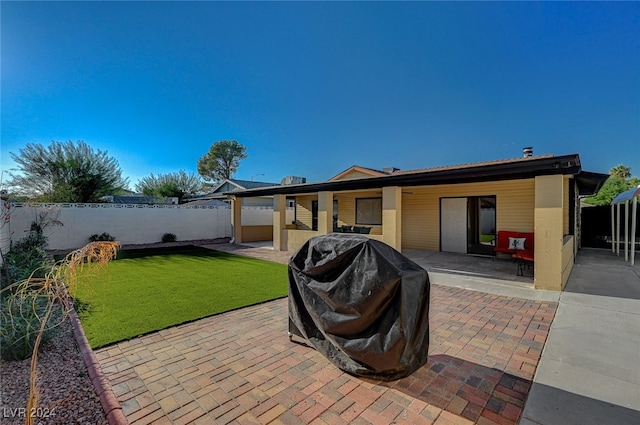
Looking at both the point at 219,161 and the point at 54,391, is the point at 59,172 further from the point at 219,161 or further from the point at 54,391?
the point at 219,161

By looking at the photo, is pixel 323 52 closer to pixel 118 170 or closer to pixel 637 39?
pixel 637 39

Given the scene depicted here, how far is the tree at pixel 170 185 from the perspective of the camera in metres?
30.5

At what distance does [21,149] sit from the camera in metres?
15.8

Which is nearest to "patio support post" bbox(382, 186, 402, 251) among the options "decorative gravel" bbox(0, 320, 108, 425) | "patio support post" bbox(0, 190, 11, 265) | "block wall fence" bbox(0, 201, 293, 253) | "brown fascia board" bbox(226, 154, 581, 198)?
"brown fascia board" bbox(226, 154, 581, 198)

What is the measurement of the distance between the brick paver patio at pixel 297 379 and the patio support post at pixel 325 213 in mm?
6617

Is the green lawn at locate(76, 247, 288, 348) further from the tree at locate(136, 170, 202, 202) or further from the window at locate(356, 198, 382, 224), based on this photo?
the tree at locate(136, 170, 202, 202)

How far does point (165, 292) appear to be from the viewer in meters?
6.12

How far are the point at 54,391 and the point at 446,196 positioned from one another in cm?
1214

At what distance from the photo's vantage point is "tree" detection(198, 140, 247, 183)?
130 feet

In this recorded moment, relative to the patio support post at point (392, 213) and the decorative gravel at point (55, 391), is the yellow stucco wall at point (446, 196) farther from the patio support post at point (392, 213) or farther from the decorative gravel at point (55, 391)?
the decorative gravel at point (55, 391)

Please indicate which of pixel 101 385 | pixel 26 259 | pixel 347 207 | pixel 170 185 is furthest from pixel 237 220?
pixel 170 185

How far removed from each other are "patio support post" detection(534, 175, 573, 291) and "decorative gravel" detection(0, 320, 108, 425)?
7893mm

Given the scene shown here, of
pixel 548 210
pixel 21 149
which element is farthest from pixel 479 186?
pixel 21 149

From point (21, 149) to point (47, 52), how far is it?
45.1 ft
